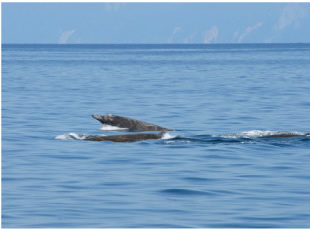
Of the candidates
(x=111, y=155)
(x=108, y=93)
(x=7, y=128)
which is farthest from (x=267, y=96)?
(x=111, y=155)

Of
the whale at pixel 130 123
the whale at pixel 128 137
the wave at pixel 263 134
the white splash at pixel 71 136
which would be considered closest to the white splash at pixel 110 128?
the whale at pixel 130 123

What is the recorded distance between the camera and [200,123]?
26.1m

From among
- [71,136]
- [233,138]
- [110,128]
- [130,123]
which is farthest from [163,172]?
[110,128]

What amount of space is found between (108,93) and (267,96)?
9.12m

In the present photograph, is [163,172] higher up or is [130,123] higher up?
[130,123]

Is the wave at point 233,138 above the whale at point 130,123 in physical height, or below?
below

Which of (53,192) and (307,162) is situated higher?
(307,162)

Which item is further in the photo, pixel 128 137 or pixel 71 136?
pixel 71 136

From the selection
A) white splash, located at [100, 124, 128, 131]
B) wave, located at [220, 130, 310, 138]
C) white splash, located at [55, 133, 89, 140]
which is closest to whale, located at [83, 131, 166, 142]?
white splash, located at [55, 133, 89, 140]

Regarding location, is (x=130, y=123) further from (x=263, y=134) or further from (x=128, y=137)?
(x=263, y=134)

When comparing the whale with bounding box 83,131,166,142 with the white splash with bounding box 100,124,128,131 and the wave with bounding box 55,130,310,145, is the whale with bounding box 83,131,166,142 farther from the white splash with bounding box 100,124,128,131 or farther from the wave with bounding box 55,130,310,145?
the white splash with bounding box 100,124,128,131

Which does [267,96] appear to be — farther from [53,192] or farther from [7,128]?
[53,192]

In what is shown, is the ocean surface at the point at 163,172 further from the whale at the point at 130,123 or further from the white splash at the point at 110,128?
the whale at the point at 130,123

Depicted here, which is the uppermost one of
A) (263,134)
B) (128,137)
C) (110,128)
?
(110,128)
